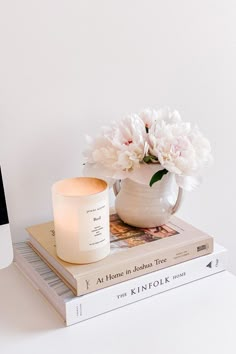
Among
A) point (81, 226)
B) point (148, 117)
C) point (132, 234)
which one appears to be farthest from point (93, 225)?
point (148, 117)

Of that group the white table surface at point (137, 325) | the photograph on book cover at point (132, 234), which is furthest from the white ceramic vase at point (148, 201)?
the white table surface at point (137, 325)

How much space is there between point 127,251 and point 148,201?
11 cm

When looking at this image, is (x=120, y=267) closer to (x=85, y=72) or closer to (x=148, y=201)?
(x=148, y=201)

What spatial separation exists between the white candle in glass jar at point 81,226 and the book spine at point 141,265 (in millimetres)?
33

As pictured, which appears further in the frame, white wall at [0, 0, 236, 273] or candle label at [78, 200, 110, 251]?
white wall at [0, 0, 236, 273]

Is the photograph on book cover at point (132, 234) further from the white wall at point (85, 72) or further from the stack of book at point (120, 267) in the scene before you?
the white wall at point (85, 72)

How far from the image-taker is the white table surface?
2.20 feet

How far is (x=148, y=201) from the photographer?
0.85 m

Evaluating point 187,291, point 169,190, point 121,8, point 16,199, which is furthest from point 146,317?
point 121,8

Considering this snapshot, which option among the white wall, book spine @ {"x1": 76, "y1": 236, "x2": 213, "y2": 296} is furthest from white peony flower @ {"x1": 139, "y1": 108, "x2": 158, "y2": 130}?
book spine @ {"x1": 76, "y1": 236, "x2": 213, "y2": 296}

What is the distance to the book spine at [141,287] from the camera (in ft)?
2.37

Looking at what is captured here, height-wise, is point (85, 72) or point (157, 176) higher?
point (85, 72)

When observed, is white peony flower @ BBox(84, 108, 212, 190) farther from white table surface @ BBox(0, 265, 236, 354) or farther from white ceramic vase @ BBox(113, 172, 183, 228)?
white table surface @ BBox(0, 265, 236, 354)

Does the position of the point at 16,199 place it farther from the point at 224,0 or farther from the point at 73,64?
the point at 224,0
